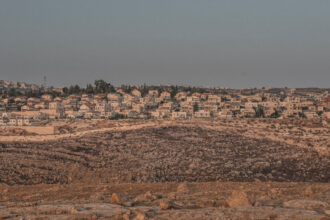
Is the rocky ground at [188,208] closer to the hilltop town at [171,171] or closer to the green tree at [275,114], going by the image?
the hilltop town at [171,171]

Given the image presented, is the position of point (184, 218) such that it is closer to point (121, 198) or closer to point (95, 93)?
point (121, 198)

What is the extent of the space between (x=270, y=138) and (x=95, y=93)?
6794 centimetres

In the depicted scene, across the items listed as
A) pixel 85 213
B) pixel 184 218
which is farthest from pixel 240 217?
pixel 85 213

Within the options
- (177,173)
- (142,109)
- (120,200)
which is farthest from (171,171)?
(142,109)

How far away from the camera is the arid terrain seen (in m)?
10.9

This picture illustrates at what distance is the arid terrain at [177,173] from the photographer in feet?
35.9

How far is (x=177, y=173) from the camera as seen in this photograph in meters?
25.0

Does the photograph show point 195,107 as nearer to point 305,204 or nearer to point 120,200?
point 120,200

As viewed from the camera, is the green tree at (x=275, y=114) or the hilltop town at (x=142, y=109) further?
the green tree at (x=275, y=114)

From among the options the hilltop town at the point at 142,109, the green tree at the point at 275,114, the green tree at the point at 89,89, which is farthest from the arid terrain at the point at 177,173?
the green tree at the point at 89,89

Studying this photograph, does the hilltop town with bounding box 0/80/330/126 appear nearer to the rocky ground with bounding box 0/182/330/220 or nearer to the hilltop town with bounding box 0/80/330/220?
the hilltop town with bounding box 0/80/330/220

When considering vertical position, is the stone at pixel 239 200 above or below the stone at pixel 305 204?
above

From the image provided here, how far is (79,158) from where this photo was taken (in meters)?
28.0

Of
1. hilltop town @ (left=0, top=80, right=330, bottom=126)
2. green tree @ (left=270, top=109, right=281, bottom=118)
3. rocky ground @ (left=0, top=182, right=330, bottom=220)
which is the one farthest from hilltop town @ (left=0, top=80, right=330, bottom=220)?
green tree @ (left=270, top=109, right=281, bottom=118)
